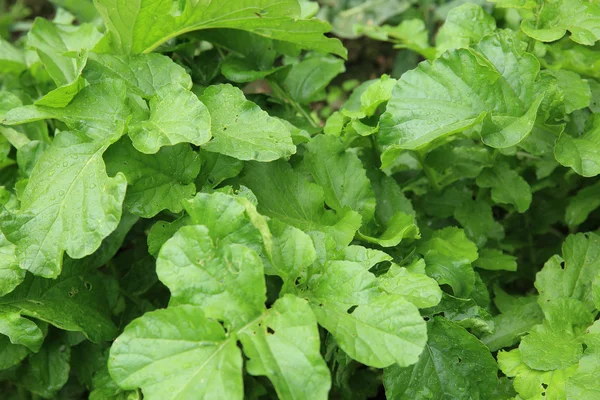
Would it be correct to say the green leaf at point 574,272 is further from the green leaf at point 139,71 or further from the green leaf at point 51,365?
the green leaf at point 51,365

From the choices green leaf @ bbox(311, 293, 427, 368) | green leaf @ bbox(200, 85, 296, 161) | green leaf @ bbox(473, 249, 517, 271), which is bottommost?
green leaf @ bbox(473, 249, 517, 271)

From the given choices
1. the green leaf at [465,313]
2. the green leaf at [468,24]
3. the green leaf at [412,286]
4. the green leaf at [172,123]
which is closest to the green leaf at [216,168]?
the green leaf at [172,123]

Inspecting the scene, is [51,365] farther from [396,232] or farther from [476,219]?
[476,219]

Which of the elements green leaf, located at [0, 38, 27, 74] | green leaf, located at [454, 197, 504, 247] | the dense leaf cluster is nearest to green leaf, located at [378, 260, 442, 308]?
the dense leaf cluster

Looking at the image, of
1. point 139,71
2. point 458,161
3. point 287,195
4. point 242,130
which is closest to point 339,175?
point 287,195

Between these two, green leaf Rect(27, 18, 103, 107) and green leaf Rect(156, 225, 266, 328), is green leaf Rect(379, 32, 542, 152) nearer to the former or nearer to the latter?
green leaf Rect(156, 225, 266, 328)

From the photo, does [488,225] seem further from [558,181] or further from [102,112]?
[102,112]

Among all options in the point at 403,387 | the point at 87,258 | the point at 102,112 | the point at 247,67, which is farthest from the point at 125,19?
the point at 403,387
